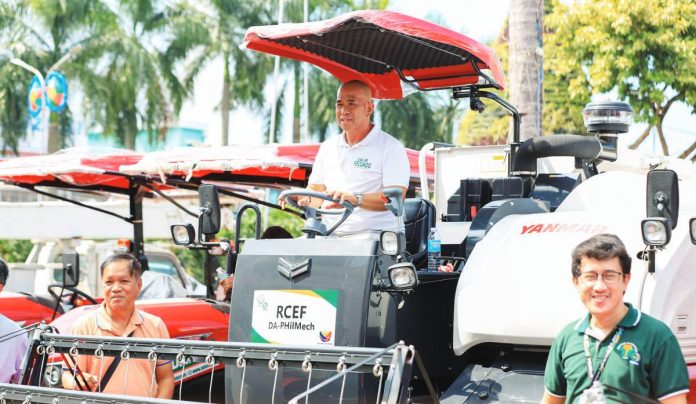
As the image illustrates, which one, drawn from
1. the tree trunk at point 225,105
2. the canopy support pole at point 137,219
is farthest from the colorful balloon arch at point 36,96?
the canopy support pole at point 137,219

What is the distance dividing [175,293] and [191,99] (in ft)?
96.6

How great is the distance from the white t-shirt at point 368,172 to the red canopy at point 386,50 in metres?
0.56

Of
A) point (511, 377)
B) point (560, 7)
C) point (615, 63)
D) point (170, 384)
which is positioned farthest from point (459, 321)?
point (560, 7)

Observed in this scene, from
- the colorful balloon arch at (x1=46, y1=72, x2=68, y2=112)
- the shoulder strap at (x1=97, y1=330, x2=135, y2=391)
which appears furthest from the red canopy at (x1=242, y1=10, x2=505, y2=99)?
the colorful balloon arch at (x1=46, y1=72, x2=68, y2=112)

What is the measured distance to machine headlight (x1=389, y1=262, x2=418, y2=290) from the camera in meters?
5.22

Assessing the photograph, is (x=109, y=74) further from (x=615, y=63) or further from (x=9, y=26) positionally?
(x=615, y=63)

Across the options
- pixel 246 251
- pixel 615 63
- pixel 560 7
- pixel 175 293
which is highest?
pixel 560 7

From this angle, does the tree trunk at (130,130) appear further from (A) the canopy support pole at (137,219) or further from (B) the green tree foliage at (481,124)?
(A) the canopy support pole at (137,219)

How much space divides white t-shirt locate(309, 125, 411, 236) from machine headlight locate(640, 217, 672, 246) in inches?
62.8

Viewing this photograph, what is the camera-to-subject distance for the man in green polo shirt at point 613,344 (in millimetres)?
3660

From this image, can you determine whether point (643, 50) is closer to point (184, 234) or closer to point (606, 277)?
point (184, 234)

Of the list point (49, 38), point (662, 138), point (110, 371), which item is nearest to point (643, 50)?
point (662, 138)

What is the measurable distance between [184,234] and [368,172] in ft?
4.10

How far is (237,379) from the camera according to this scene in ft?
18.7
